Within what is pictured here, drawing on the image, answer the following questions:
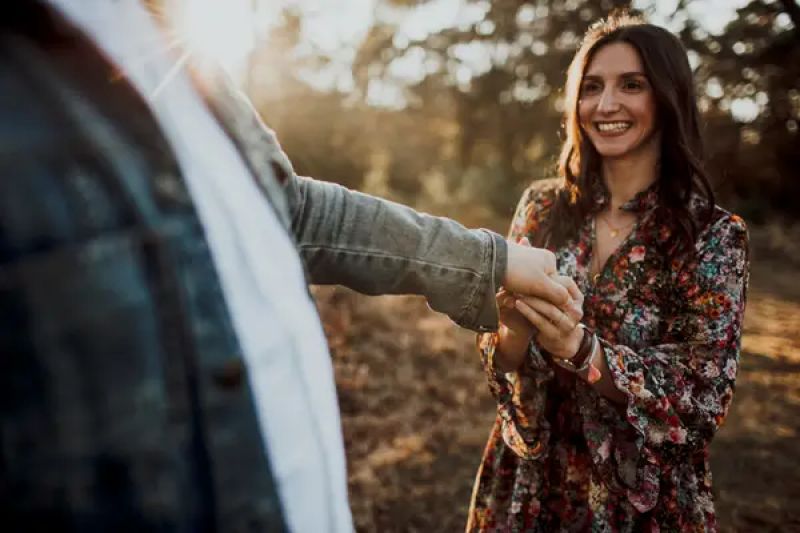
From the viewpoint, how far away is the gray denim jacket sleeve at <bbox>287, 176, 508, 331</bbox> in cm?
100

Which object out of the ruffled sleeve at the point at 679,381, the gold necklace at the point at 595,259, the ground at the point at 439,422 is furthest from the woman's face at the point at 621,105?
the ground at the point at 439,422

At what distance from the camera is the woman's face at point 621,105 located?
2.01 metres

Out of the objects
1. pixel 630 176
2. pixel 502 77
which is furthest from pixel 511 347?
pixel 502 77

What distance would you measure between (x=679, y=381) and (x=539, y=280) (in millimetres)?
606

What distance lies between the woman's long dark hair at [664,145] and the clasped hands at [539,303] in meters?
0.50

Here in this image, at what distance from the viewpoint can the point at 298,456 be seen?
2.13 feet

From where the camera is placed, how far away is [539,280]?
4.29 feet

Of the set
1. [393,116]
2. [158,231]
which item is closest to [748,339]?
→ [158,231]

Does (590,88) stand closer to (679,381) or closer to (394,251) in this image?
(679,381)

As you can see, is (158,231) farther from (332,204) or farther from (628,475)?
(628,475)

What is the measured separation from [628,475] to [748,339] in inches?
A: 273

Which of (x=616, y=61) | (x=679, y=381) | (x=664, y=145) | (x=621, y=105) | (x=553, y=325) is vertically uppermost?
(x=616, y=61)

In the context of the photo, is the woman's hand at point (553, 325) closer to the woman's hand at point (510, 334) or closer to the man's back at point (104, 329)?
the woman's hand at point (510, 334)

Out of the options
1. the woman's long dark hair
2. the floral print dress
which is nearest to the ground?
the floral print dress
